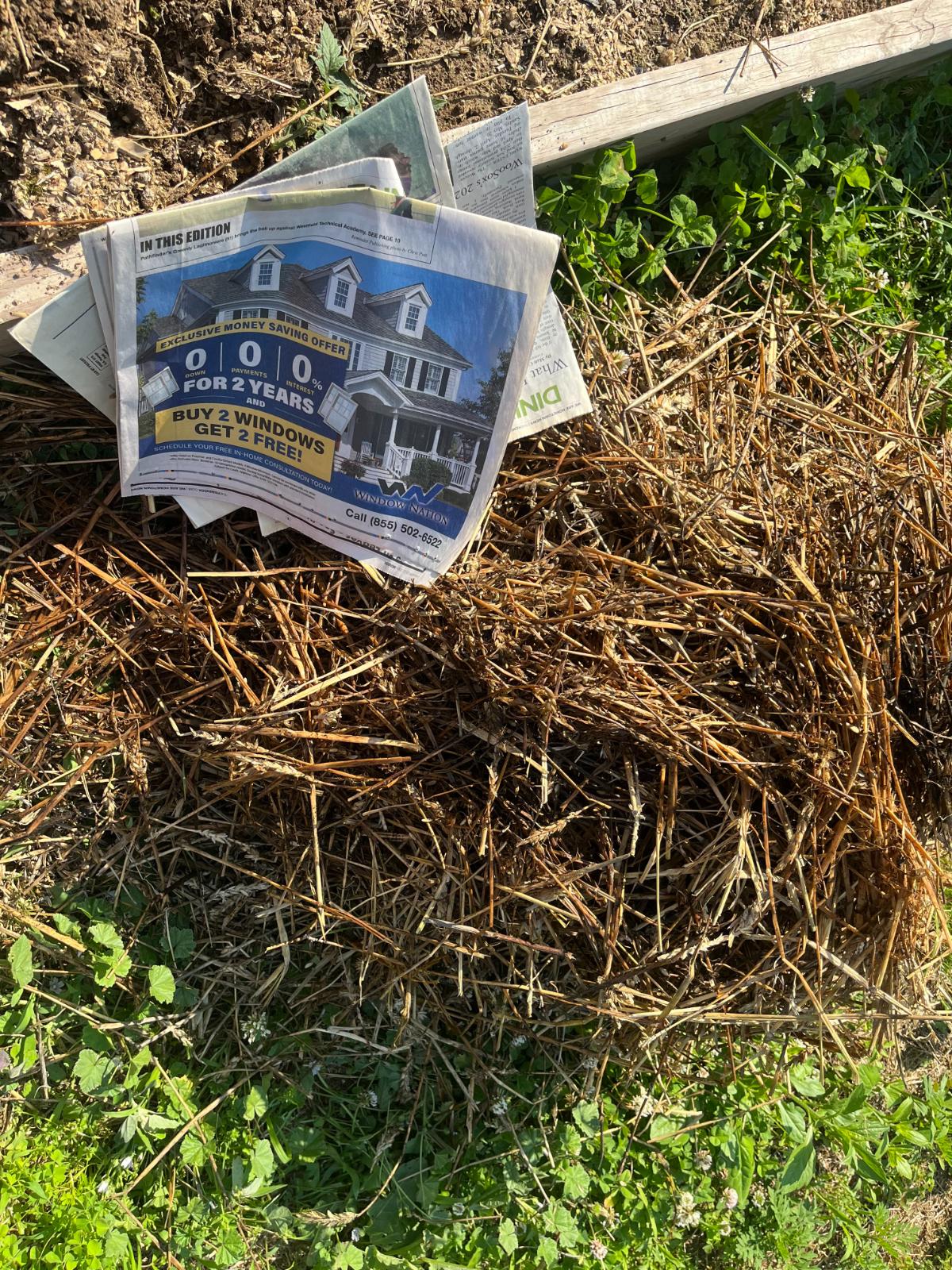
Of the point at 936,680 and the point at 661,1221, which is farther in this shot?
the point at 661,1221

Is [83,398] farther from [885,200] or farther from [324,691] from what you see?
[885,200]

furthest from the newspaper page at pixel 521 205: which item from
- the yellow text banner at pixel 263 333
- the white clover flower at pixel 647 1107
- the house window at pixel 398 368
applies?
the white clover flower at pixel 647 1107

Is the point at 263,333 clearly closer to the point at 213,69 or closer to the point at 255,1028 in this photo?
the point at 213,69

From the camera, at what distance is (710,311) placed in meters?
1.92

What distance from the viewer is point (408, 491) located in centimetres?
167

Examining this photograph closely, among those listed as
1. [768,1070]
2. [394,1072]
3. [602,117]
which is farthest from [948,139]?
[394,1072]

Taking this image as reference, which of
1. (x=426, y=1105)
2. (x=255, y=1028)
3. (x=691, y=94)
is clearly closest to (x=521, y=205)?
(x=691, y=94)

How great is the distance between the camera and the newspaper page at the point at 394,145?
1605 mm

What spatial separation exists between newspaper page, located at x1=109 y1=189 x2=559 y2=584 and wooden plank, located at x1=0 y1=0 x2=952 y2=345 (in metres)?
0.20

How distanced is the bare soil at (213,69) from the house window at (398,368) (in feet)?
1.68

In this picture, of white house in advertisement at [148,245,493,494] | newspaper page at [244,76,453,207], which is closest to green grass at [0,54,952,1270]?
newspaper page at [244,76,453,207]

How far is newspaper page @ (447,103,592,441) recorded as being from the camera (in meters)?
1.67

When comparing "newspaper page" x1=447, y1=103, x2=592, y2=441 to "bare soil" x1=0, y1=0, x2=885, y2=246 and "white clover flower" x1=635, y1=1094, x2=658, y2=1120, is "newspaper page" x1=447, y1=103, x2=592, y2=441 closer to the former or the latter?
"bare soil" x1=0, y1=0, x2=885, y2=246

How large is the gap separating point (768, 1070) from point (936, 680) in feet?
3.10
